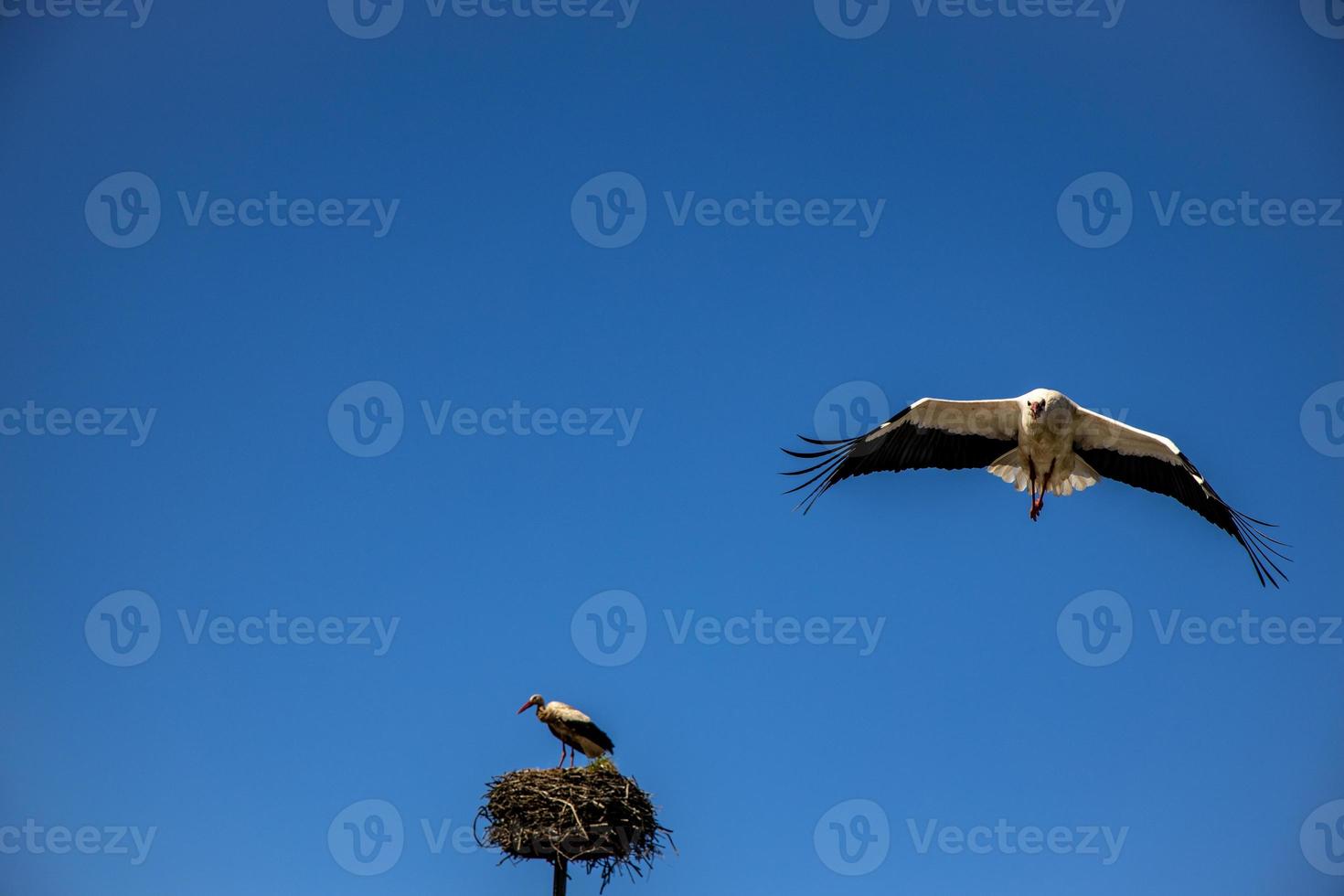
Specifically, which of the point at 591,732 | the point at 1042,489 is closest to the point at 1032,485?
the point at 1042,489

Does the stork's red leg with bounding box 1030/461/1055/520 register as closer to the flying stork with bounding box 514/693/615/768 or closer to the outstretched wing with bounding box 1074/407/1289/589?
the outstretched wing with bounding box 1074/407/1289/589

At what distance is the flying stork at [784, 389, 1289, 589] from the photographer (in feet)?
43.6

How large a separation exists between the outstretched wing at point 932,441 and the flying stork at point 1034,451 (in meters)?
0.01

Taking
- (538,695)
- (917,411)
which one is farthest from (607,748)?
(917,411)

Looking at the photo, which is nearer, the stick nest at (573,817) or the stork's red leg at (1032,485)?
the stick nest at (573,817)

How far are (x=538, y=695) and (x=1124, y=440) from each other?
7.32 m

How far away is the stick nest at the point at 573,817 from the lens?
11.1 m

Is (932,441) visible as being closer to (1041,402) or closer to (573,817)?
(1041,402)

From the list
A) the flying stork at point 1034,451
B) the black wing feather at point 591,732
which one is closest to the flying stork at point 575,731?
the black wing feather at point 591,732

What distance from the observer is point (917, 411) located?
13562 millimetres

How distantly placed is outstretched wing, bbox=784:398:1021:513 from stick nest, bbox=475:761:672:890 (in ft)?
12.7

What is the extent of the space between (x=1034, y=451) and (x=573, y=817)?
21.8ft

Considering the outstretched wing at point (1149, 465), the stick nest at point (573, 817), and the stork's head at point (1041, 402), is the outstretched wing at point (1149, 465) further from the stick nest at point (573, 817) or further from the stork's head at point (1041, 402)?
the stick nest at point (573, 817)

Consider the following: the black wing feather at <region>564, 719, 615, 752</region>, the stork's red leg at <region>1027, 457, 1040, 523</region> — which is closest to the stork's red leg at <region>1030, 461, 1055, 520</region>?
the stork's red leg at <region>1027, 457, 1040, 523</region>
